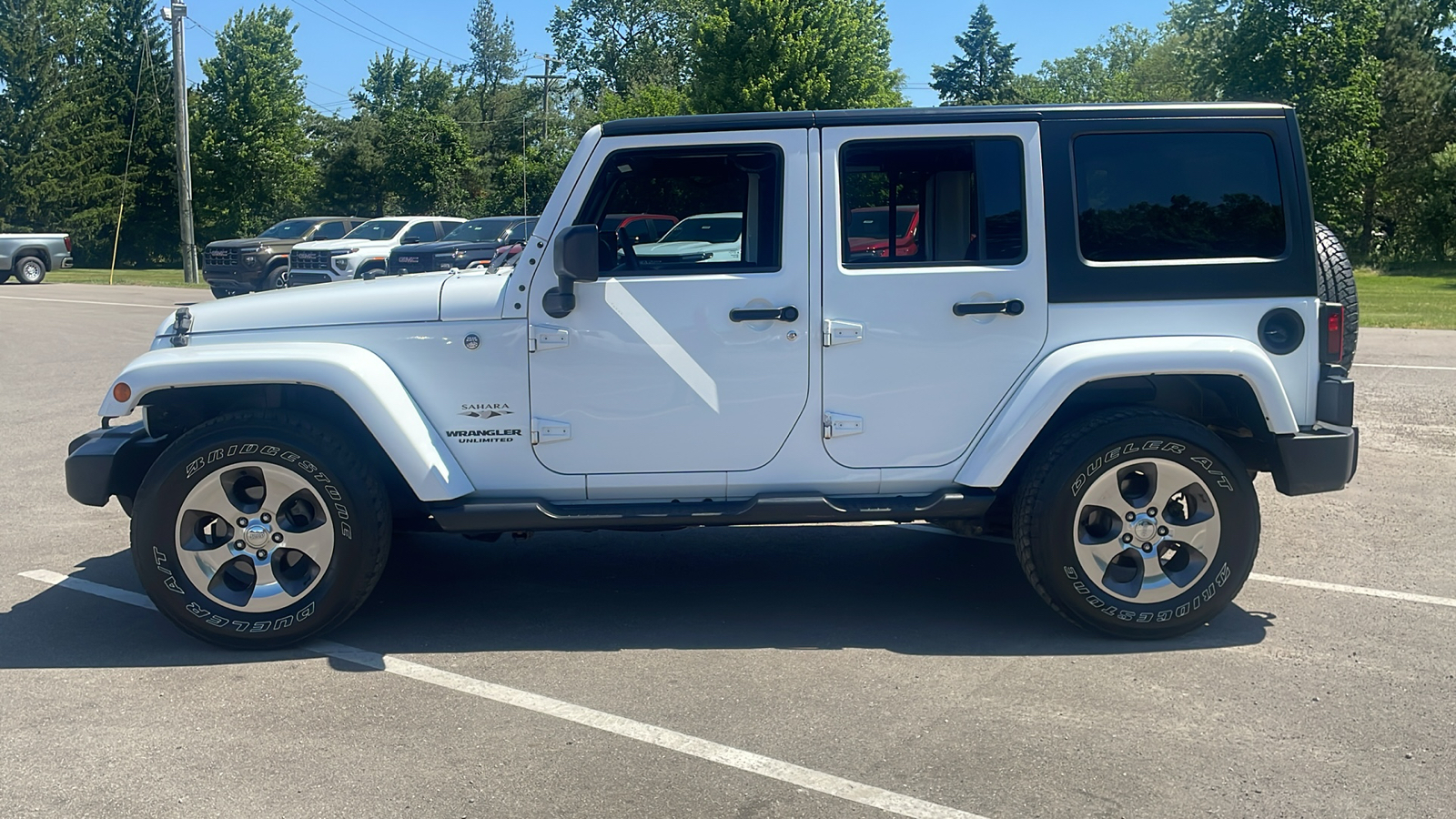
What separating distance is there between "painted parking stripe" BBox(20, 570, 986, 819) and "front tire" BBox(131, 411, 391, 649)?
265 millimetres

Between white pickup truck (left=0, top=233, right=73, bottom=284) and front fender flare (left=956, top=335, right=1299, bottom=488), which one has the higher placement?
white pickup truck (left=0, top=233, right=73, bottom=284)

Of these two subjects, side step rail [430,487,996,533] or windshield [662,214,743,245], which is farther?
windshield [662,214,743,245]

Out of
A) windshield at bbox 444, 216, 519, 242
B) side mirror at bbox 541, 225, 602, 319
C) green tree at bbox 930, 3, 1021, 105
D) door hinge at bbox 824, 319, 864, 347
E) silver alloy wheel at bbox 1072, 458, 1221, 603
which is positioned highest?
green tree at bbox 930, 3, 1021, 105

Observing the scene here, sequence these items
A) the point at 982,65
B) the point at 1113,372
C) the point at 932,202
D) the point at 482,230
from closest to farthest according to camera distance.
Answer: the point at 1113,372
the point at 932,202
the point at 482,230
the point at 982,65

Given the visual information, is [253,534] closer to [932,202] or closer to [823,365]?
[823,365]

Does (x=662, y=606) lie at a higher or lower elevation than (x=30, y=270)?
lower

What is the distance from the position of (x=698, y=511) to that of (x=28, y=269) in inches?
1339

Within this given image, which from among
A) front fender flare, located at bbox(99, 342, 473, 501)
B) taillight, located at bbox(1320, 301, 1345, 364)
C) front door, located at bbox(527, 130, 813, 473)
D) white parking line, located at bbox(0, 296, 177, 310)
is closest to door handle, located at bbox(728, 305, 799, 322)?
front door, located at bbox(527, 130, 813, 473)

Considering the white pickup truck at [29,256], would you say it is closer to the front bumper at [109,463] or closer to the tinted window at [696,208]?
the front bumper at [109,463]

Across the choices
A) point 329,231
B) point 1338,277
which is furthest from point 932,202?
point 329,231

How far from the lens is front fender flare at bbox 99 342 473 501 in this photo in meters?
4.66

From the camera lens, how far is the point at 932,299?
4.84 metres

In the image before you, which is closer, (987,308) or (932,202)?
(987,308)

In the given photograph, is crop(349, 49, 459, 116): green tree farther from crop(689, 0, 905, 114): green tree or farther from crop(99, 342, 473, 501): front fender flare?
crop(99, 342, 473, 501): front fender flare
